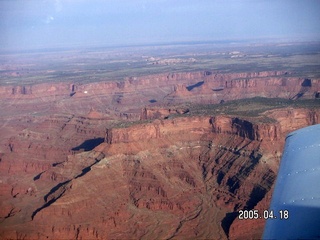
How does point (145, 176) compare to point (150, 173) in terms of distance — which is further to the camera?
point (150, 173)

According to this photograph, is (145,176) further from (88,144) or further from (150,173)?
(88,144)

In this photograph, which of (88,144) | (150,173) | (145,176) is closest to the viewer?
(145,176)

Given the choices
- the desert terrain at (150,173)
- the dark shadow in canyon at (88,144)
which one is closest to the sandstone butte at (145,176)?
the desert terrain at (150,173)

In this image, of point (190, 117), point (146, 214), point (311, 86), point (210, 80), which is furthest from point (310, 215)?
point (210, 80)

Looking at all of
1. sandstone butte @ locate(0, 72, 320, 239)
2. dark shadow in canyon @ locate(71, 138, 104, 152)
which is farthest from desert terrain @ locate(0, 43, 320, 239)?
dark shadow in canyon @ locate(71, 138, 104, 152)

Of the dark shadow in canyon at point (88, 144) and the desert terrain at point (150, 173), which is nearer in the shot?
the desert terrain at point (150, 173)

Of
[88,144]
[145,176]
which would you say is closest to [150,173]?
[145,176]

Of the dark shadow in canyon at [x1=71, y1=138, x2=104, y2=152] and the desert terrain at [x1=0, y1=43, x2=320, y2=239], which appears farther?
the dark shadow in canyon at [x1=71, y1=138, x2=104, y2=152]

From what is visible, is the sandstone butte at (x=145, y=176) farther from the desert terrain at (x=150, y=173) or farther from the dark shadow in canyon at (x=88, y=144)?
the dark shadow in canyon at (x=88, y=144)

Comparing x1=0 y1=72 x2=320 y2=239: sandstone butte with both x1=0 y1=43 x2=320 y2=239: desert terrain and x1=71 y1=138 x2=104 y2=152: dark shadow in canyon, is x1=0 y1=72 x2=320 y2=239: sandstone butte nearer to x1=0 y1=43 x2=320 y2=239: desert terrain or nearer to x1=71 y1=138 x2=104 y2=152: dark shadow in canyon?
x1=0 y1=43 x2=320 y2=239: desert terrain
